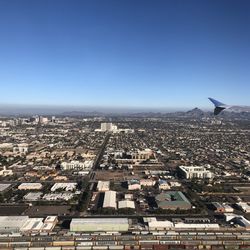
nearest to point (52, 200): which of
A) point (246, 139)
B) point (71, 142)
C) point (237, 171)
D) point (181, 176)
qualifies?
point (181, 176)

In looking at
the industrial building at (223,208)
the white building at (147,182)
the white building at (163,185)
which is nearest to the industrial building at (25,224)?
the industrial building at (223,208)

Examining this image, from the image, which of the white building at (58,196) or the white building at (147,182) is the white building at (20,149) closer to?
the white building at (58,196)

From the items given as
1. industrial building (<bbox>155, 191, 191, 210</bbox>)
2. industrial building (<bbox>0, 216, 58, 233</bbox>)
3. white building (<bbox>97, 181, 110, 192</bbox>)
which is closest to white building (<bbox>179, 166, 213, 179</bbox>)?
industrial building (<bbox>155, 191, 191, 210</bbox>)

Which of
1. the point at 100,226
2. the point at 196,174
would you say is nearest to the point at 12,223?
the point at 100,226

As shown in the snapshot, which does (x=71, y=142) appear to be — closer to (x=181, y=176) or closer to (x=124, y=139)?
(x=124, y=139)

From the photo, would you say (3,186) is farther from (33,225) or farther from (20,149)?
(20,149)

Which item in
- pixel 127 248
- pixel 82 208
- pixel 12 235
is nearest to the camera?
pixel 127 248
